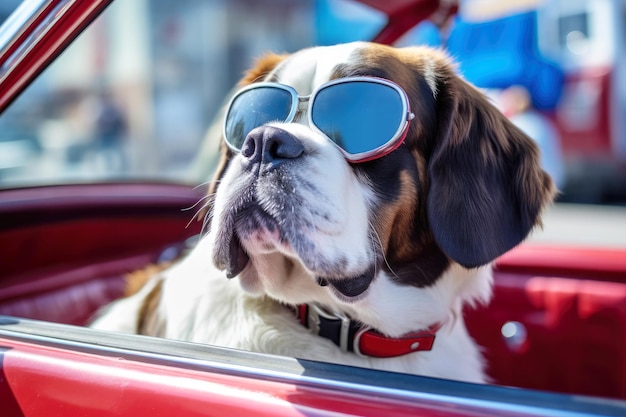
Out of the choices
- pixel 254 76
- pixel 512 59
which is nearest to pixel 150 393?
pixel 254 76

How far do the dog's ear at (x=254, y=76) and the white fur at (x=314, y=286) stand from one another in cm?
18

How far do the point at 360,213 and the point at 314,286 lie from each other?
0.86ft

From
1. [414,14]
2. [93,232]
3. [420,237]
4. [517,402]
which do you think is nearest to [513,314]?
A: [420,237]

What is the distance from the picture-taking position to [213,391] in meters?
1.21

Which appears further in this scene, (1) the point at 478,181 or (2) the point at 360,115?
(1) the point at 478,181

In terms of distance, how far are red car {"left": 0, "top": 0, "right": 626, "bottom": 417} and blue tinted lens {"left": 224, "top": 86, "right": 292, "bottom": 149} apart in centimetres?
54

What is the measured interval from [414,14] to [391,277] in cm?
127

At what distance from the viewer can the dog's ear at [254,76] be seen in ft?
7.05

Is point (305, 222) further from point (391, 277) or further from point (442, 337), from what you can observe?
point (442, 337)

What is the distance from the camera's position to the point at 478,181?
1.95 metres

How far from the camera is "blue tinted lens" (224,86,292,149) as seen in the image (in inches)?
73.9

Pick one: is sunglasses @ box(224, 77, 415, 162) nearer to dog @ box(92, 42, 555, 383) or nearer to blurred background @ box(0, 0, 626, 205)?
dog @ box(92, 42, 555, 383)

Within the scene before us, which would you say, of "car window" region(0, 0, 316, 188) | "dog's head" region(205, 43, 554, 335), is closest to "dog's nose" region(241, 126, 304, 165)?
"dog's head" region(205, 43, 554, 335)

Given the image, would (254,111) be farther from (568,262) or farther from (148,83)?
(148,83)
